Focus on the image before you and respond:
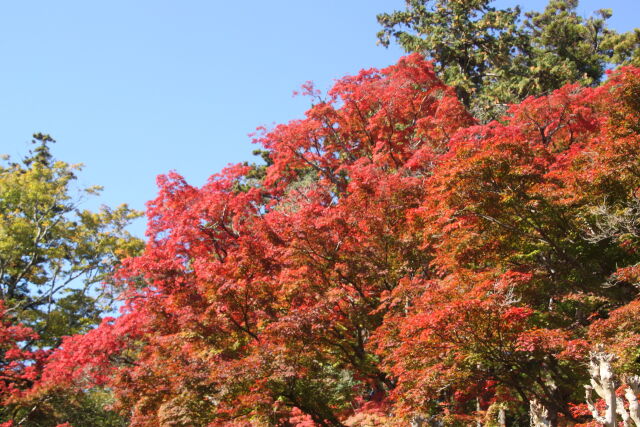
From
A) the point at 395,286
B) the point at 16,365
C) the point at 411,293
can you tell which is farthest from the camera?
the point at 16,365

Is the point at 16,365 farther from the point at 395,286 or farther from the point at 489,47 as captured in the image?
the point at 489,47

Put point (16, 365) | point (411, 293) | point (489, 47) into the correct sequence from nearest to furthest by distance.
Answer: point (411, 293), point (16, 365), point (489, 47)

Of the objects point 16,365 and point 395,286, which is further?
point 16,365

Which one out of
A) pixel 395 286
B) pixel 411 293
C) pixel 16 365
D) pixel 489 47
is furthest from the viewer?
pixel 489 47

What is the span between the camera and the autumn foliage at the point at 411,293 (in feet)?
29.0

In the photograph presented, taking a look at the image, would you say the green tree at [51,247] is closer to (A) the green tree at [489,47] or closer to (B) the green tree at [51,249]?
(B) the green tree at [51,249]

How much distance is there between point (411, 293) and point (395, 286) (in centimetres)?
168

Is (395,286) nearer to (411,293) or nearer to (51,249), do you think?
(411,293)

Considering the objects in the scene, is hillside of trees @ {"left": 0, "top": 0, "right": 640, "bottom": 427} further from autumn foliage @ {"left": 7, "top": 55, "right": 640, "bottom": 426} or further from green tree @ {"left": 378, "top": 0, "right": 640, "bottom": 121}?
green tree @ {"left": 378, "top": 0, "right": 640, "bottom": 121}

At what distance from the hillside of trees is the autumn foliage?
50 millimetres

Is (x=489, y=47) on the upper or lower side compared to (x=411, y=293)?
upper

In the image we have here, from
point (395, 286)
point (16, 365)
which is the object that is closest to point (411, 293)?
point (395, 286)

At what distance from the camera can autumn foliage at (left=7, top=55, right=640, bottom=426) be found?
8.83 m

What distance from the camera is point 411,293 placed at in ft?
33.7
